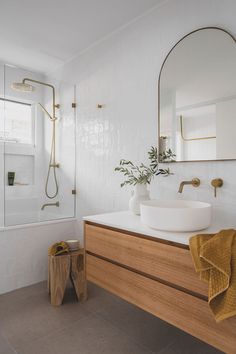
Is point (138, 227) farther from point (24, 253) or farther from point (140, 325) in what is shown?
point (24, 253)

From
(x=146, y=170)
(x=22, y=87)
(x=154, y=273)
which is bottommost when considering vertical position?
(x=154, y=273)

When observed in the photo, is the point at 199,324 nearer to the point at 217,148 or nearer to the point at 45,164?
the point at 217,148

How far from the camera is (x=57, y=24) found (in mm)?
2275

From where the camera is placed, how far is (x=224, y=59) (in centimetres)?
161

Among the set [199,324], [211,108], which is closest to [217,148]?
[211,108]

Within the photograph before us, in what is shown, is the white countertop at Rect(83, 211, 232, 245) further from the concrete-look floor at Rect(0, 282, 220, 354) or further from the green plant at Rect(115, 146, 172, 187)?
the concrete-look floor at Rect(0, 282, 220, 354)

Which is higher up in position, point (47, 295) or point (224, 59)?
point (224, 59)

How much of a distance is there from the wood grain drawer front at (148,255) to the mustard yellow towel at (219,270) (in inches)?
4.0

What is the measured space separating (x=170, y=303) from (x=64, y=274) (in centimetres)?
117

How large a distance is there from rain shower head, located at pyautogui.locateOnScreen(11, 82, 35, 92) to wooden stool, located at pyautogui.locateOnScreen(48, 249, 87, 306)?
1854mm

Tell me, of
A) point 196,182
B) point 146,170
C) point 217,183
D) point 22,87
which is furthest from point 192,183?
point 22,87

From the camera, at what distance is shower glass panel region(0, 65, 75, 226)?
2.77 m

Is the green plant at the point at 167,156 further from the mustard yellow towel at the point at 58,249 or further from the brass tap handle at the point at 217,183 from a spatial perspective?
the mustard yellow towel at the point at 58,249

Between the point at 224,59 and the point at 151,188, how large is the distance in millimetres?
1042
